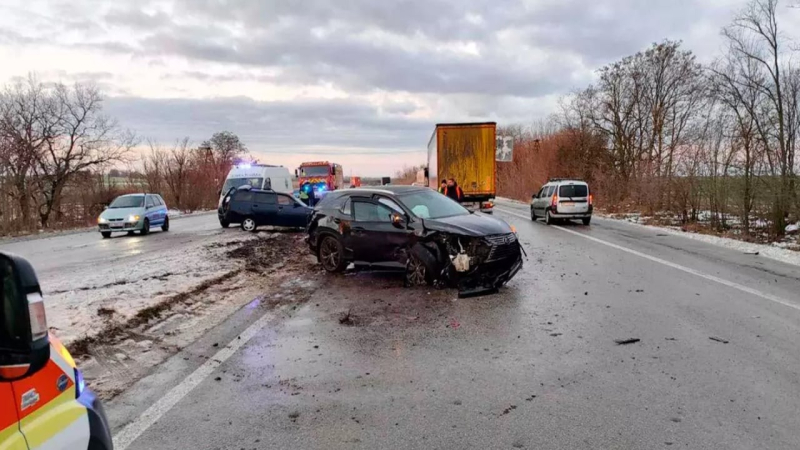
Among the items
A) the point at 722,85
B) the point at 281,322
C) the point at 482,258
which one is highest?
the point at 722,85

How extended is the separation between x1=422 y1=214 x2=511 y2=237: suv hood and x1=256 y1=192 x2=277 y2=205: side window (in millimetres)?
11760

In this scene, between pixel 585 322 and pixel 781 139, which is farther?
pixel 781 139

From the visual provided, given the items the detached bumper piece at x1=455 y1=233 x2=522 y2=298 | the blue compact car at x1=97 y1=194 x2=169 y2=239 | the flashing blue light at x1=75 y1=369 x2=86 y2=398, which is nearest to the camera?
the flashing blue light at x1=75 y1=369 x2=86 y2=398

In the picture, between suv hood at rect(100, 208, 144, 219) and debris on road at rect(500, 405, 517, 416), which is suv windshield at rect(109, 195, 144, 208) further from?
debris on road at rect(500, 405, 517, 416)

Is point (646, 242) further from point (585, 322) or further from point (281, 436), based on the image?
point (281, 436)

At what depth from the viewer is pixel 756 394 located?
4.02m

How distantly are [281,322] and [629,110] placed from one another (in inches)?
1408


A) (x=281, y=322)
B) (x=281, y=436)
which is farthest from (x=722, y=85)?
(x=281, y=436)

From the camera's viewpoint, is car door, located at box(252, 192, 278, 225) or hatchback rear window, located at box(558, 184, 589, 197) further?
hatchback rear window, located at box(558, 184, 589, 197)

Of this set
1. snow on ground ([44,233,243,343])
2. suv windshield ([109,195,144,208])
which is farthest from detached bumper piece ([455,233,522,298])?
suv windshield ([109,195,144,208])

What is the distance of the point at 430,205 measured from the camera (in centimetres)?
931

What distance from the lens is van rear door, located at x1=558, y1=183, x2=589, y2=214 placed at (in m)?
21.0

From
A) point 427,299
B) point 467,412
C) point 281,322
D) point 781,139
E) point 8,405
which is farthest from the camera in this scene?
Answer: point 781,139

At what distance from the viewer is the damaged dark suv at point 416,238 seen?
8039 mm
